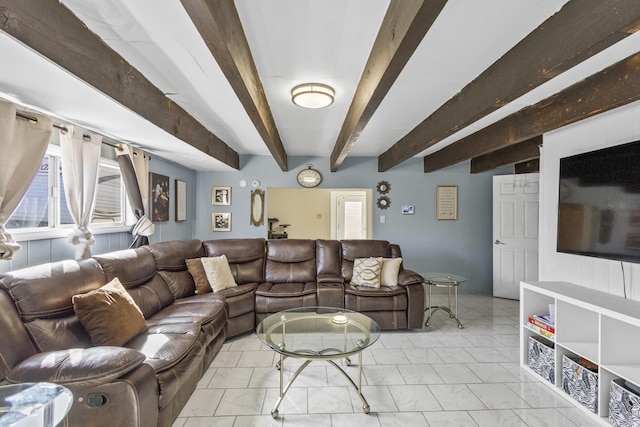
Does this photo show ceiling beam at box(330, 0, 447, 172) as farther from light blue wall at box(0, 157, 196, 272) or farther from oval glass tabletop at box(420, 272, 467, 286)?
light blue wall at box(0, 157, 196, 272)

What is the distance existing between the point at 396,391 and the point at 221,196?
395cm

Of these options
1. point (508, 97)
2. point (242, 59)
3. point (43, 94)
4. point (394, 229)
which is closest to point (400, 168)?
point (394, 229)

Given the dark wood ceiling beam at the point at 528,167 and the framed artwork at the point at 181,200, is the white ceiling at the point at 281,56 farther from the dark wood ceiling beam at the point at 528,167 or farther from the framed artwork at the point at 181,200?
the dark wood ceiling beam at the point at 528,167

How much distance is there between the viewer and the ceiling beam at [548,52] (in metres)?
1.15

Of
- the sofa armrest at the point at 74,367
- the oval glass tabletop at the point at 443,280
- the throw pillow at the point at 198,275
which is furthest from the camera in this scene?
the oval glass tabletop at the point at 443,280

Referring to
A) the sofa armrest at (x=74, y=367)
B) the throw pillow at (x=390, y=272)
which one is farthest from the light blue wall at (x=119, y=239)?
the throw pillow at (x=390, y=272)

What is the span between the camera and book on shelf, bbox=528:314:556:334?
215cm

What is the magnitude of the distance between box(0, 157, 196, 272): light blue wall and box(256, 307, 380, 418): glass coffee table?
173 cm

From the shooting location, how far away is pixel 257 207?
16.0 feet

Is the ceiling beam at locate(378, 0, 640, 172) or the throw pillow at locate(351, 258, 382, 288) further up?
the ceiling beam at locate(378, 0, 640, 172)

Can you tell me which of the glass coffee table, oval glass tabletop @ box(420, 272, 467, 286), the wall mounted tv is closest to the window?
the glass coffee table

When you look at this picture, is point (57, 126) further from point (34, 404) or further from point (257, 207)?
point (257, 207)

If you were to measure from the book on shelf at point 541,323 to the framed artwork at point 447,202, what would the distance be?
2607 mm

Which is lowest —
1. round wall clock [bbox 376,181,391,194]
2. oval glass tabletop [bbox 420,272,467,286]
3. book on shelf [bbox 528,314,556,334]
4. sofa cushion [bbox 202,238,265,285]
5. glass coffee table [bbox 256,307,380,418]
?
glass coffee table [bbox 256,307,380,418]
